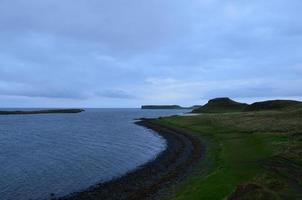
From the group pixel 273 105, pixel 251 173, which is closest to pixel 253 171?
pixel 251 173

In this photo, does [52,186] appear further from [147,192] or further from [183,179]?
[183,179]

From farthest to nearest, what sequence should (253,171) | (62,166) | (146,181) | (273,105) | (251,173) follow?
1. (273,105)
2. (62,166)
3. (146,181)
4. (253,171)
5. (251,173)

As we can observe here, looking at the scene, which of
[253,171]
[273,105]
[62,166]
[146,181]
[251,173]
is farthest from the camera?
[273,105]

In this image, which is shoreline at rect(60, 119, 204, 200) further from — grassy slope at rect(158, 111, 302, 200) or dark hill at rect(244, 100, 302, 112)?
dark hill at rect(244, 100, 302, 112)

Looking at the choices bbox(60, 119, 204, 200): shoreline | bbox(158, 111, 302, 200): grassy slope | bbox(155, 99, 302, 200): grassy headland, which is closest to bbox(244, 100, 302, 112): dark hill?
bbox(158, 111, 302, 200): grassy slope

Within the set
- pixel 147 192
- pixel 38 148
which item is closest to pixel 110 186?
pixel 147 192

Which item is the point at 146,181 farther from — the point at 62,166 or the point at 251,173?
the point at 62,166

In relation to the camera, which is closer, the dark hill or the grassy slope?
the grassy slope

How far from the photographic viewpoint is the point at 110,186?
118 feet

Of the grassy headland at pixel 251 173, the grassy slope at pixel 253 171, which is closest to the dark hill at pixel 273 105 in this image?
the grassy slope at pixel 253 171

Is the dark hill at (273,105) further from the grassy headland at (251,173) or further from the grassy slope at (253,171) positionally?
the grassy headland at (251,173)

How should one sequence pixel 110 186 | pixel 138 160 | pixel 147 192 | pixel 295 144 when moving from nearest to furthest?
pixel 147 192 → pixel 110 186 → pixel 295 144 → pixel 138 160

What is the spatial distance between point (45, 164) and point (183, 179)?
21.6 metres

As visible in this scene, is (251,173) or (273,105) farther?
(273,105)
